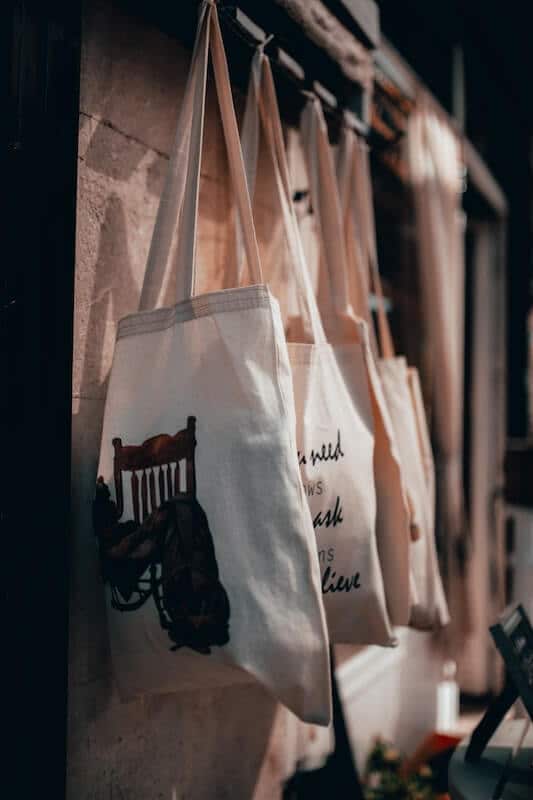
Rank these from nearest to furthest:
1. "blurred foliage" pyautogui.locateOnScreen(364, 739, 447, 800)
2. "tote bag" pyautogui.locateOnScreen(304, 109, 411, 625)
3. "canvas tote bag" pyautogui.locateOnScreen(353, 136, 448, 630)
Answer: "tote bag" pyautogui.locateOnScreen(304, 109, 411, 625), "canvas tote bag" pyautogui.locateOnScreen(353, 136, 448, 630), "blurred foliage" pyautogui.locateOnScreen(364, 739, 447, 800)

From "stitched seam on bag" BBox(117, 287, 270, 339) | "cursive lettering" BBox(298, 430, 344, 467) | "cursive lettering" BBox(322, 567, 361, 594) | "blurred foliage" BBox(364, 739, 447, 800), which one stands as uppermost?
"stitched seam on bag" BBox(117, 287, 270, 339)

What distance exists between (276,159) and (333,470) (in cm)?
58

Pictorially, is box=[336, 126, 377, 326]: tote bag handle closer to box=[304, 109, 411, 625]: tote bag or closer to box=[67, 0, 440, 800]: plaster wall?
box=[304, 109, 411, 625]: tote bag

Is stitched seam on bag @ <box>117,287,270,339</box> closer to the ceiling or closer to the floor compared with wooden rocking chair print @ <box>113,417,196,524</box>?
closer to the ceiling

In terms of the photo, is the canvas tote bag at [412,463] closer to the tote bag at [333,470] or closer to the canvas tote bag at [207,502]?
the tote bag at [333,470]

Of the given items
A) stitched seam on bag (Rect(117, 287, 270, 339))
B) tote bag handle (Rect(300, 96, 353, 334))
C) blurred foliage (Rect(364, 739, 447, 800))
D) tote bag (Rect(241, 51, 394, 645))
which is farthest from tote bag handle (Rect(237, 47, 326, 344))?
blurred foliage (Rect(364, 739, 447, 800))

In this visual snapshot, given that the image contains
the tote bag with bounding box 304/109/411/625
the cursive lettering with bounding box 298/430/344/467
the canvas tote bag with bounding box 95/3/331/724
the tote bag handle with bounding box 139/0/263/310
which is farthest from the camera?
the tote bag with bounding box 304/109/411/625

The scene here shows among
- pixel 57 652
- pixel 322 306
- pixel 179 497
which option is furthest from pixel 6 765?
pixel 322 306

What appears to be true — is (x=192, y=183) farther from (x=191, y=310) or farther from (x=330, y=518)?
(x=330, y=518)

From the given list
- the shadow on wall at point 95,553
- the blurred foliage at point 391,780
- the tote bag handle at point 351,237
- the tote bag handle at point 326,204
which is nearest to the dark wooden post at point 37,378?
the shadow on wall at point 95,553

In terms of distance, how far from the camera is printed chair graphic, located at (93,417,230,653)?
1162 millimetres

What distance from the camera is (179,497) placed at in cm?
119

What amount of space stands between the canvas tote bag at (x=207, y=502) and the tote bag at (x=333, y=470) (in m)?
0.20

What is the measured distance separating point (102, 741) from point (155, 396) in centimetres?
61
